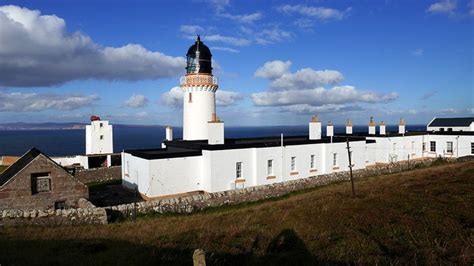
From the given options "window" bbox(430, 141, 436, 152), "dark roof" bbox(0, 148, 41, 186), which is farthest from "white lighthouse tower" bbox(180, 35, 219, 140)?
"window" bbox(430, 141, 436, 152)

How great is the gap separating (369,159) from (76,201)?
81.7ft

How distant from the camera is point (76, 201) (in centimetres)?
1522

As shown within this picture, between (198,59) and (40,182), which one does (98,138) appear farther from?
(40,182)

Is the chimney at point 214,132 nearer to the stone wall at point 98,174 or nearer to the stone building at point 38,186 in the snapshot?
the stone building at point 38,186

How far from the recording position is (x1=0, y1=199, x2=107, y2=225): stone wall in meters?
11.8

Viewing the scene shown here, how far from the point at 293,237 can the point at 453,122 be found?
40.5 meters

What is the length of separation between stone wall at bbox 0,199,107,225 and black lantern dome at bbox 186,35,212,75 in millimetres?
15959

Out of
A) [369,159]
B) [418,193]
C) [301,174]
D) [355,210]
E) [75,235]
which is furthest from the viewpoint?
[369,159]

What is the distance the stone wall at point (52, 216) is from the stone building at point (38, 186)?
1.51 meters

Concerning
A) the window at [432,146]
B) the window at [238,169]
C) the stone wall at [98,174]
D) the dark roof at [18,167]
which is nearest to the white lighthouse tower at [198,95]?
the window at [238,169]

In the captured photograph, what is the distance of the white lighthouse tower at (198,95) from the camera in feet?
86.6

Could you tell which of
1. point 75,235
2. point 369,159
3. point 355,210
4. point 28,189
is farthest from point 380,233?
point 369,159

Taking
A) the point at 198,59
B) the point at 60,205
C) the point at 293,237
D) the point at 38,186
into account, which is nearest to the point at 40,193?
the point at 38,186

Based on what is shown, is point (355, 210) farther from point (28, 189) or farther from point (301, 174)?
point (28, 189)
